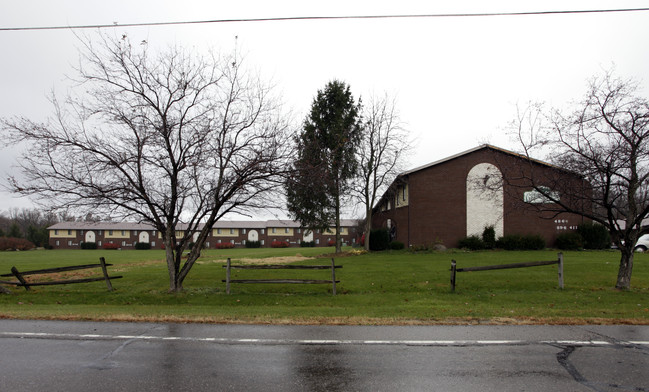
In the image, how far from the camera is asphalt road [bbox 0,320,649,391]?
17.8 ft

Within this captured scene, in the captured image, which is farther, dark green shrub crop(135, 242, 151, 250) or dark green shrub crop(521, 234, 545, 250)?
dark green shrub crop(135, 242, 151, 250)

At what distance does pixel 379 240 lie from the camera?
38312 millimetres

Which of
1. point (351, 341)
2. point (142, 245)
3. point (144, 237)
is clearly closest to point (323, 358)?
point (351, 341)

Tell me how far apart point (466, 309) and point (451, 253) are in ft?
62.8

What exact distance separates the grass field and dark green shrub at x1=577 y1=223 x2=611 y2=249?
987 centimetres

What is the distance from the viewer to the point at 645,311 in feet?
36.9

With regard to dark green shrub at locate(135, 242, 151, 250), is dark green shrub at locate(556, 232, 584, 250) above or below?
above

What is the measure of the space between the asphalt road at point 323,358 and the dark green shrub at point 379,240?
94.4 feet

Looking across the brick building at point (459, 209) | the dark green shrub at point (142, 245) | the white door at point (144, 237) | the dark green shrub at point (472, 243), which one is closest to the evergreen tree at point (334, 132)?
the brick building at point (459, 209)

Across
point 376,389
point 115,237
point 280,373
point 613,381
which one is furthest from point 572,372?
point 115,237

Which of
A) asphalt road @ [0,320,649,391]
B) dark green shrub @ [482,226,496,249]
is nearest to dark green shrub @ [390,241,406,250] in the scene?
dark green shrub @ [482,226,496,249]

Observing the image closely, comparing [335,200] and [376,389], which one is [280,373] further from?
[335,200]

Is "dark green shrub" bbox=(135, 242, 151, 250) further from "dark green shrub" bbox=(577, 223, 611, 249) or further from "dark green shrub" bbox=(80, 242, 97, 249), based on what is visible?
"dark green shrub" bbox=(577, 223, 611, 249)

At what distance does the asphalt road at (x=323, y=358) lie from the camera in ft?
17.8
